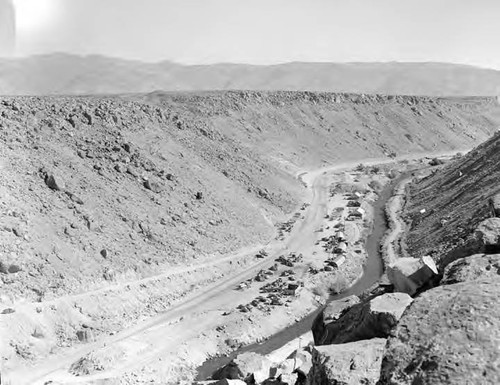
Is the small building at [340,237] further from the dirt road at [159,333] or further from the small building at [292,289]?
the small building at [292,289]

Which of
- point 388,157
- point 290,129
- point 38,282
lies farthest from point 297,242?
point 388,157

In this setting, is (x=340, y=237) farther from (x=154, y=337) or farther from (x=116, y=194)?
(x=154, y=337)

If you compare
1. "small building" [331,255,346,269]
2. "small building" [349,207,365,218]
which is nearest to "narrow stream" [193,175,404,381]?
"small building" [349,207,365,218]

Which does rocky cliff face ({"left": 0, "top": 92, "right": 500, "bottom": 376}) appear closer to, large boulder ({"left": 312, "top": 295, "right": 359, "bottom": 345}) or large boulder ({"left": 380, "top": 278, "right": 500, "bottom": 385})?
large boulder ({"left": 312, "top": 295, "right": 359, "bottom": 345})

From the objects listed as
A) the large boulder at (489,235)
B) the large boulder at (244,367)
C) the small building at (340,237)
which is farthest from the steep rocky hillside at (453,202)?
the large boulder at (489,235)

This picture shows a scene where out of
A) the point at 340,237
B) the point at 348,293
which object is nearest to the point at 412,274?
the point at 348,293

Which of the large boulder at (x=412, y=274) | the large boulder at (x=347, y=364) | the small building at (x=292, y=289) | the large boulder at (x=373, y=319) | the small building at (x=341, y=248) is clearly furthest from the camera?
the small building at (x=341, y=248)
